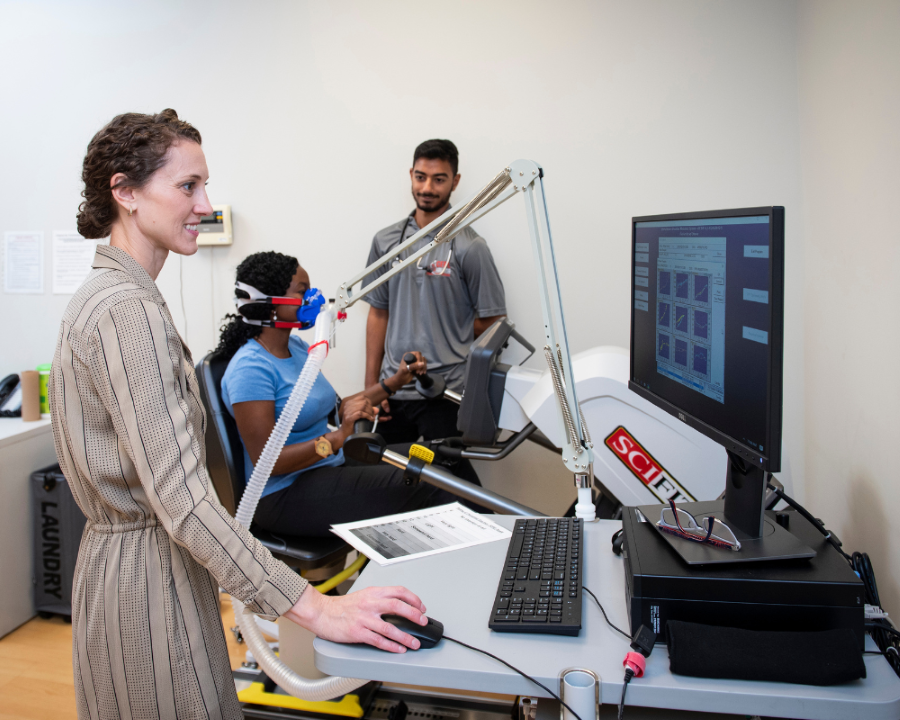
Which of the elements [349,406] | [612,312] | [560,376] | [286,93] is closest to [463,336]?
[612,312]

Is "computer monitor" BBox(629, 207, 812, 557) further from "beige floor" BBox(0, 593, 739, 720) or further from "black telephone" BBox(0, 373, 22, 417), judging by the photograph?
"black telephone" BBox(0, 373, 22, 417)

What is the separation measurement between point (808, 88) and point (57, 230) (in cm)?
314

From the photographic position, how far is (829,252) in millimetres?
1847

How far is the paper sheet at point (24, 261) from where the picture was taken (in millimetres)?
3125

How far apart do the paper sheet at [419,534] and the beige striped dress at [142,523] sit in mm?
267

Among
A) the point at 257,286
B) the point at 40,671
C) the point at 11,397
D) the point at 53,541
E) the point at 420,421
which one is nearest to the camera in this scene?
the point at 257,286

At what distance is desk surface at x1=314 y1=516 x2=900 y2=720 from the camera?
736 mm

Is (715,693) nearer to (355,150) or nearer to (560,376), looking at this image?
(560,376)

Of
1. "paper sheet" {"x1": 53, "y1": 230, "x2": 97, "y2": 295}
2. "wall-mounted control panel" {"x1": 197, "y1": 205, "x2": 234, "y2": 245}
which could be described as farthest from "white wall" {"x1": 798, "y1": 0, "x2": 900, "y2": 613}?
"paper sheet" {"x1": 53, "y1": 230, "x2": 97, "y2": 295}

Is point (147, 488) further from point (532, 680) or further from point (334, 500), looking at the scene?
point (334, 500)

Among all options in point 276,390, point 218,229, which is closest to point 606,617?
point 276,390

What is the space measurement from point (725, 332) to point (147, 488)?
2.54 feet

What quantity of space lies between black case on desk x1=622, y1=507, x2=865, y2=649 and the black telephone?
2829 mm

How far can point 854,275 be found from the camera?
5.16 feet
